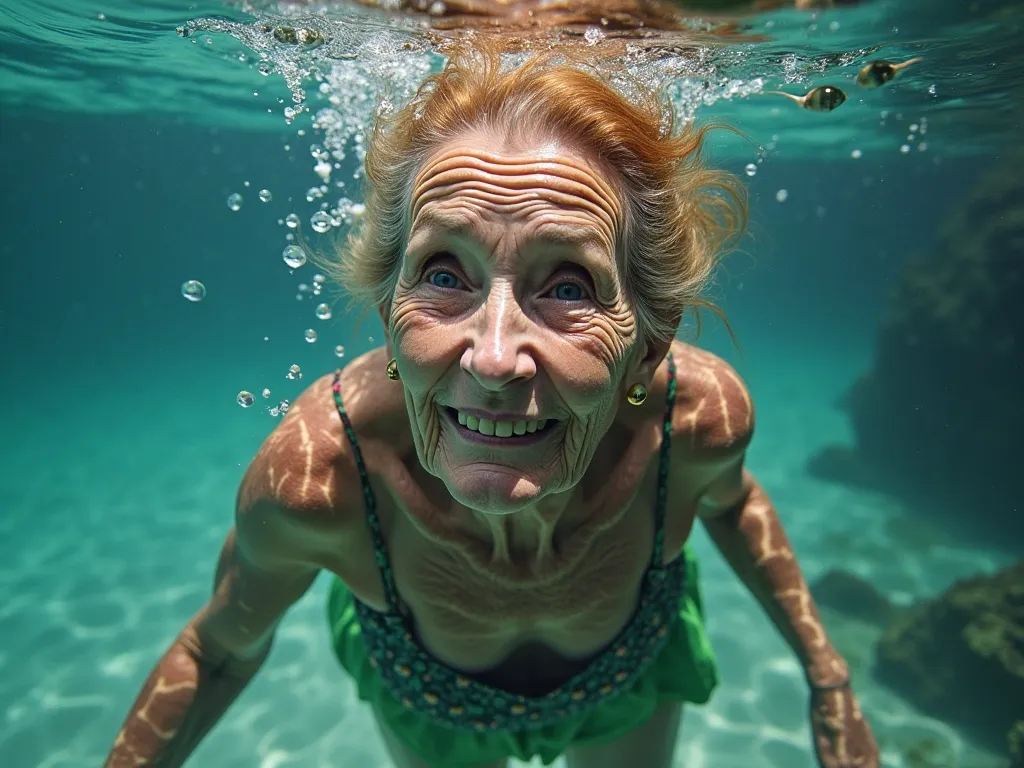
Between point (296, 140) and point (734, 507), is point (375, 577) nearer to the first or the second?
point (734, 507)

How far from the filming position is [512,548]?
228 centimetres

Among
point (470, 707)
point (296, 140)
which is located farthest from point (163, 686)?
point (296, 140)

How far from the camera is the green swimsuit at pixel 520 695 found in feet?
7.81

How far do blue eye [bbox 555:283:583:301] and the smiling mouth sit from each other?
1.13 feet

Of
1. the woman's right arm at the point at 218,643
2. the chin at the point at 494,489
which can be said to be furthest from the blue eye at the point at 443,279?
the woman's right arm at the point at 218,643

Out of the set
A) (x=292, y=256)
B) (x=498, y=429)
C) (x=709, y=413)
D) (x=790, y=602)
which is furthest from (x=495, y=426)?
(x=292, y=256)

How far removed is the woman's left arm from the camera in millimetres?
2726

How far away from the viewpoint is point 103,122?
19.4 metres

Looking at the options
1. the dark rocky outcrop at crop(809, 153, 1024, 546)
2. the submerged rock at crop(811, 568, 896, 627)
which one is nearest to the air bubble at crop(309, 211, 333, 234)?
the submerged rock at crop(811, 568, 896, 627)

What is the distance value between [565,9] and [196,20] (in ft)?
14.5

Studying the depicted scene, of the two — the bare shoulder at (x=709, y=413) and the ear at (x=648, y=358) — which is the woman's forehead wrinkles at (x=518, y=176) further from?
the bare shoulder at (x=709, y=413)

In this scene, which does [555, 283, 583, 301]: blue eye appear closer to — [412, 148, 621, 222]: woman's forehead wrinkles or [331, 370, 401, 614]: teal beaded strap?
[412, 148, 621, 222]: woman's forehead wrinkles

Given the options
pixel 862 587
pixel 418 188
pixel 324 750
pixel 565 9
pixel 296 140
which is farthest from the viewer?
pixel 296 140

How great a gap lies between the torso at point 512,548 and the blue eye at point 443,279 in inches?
22.9
